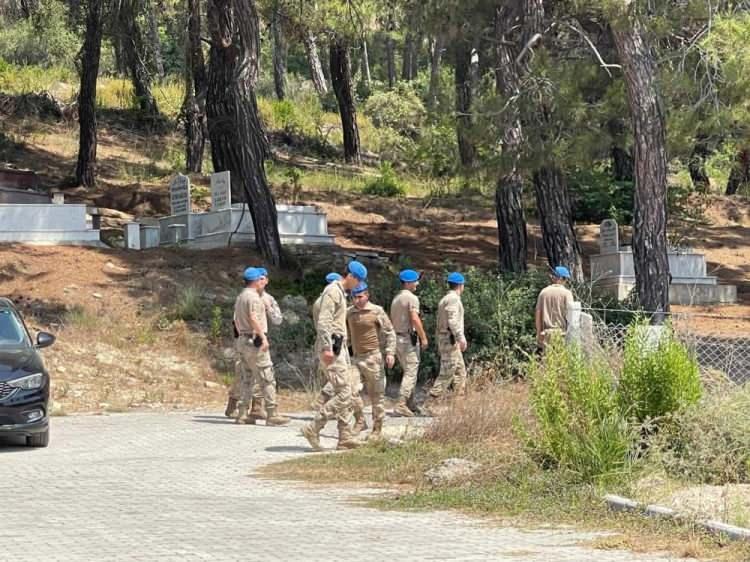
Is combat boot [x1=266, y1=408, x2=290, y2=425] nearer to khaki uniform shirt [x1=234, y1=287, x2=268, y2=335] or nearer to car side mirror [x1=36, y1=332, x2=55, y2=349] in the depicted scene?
khaki uniform shirt [x1=234, y1=287, x2=268, y2=335]

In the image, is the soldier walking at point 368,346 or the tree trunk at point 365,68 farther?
the tree trunk at point 365,68

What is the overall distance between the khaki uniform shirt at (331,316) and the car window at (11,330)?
3737mm

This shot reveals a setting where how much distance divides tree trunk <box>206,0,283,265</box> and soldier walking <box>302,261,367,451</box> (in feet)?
43.4

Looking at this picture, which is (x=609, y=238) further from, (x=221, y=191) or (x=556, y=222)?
(x=221, y=191)

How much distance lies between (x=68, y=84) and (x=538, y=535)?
4456 cm

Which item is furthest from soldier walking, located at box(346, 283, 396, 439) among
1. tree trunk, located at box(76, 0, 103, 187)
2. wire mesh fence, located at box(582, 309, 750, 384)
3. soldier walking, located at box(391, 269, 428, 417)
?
tree trunk, located at box(76, 0, 103, 187)

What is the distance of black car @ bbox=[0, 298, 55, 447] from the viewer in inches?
618

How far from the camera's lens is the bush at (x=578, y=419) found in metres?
12.0

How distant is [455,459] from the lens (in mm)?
13078

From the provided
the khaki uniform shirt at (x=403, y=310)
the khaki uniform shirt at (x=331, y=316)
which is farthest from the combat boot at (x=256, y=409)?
the khaki uniform shirt at (x=331, y=316)

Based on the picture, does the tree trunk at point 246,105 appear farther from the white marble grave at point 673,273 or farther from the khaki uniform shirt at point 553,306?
the khaki uniform shirt at point 553,306

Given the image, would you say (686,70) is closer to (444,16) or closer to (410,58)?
(444,16)

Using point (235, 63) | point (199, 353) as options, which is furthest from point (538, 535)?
point (235, 63)

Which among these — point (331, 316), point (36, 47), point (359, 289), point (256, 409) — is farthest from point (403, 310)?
point (36, 47)
